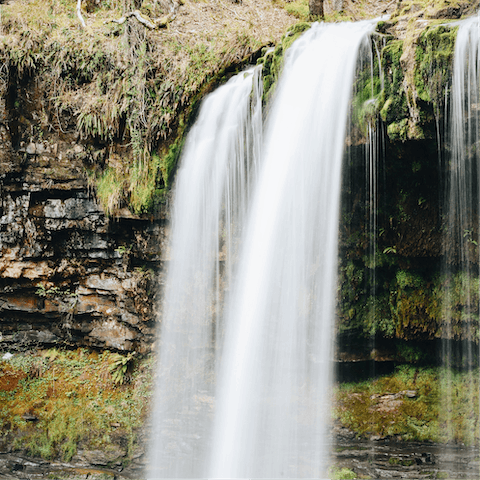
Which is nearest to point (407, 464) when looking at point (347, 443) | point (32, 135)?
point (347, 443)

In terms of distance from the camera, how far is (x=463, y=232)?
14.4 ft

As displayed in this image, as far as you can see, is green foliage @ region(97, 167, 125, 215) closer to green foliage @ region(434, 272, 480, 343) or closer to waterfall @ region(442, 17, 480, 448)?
waterfall @ region(442, 17, 480, 448)

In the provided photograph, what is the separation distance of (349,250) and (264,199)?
1226mm

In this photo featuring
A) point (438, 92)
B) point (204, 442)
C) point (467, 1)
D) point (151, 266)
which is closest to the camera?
point (438, 92)

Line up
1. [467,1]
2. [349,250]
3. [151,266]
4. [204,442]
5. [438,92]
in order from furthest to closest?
[151,266] < [204,442] < [349,250] < [467,1] < [438,92]

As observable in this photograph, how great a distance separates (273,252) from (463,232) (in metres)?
2.13

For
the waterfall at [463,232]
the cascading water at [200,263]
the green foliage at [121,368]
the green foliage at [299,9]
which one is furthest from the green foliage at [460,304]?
the green foliage at [299,9]

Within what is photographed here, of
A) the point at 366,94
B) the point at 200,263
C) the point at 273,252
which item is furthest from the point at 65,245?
the point at 366,94

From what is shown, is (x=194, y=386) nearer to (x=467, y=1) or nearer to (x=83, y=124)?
(x=83, y=124)

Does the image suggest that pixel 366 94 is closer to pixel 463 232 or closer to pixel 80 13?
pixel 463 232

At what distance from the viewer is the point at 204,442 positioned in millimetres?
5734

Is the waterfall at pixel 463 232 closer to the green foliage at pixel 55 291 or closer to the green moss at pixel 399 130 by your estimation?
the green moss at pixel 399 130

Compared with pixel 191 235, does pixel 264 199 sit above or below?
above

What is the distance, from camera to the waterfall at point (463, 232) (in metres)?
3.83
